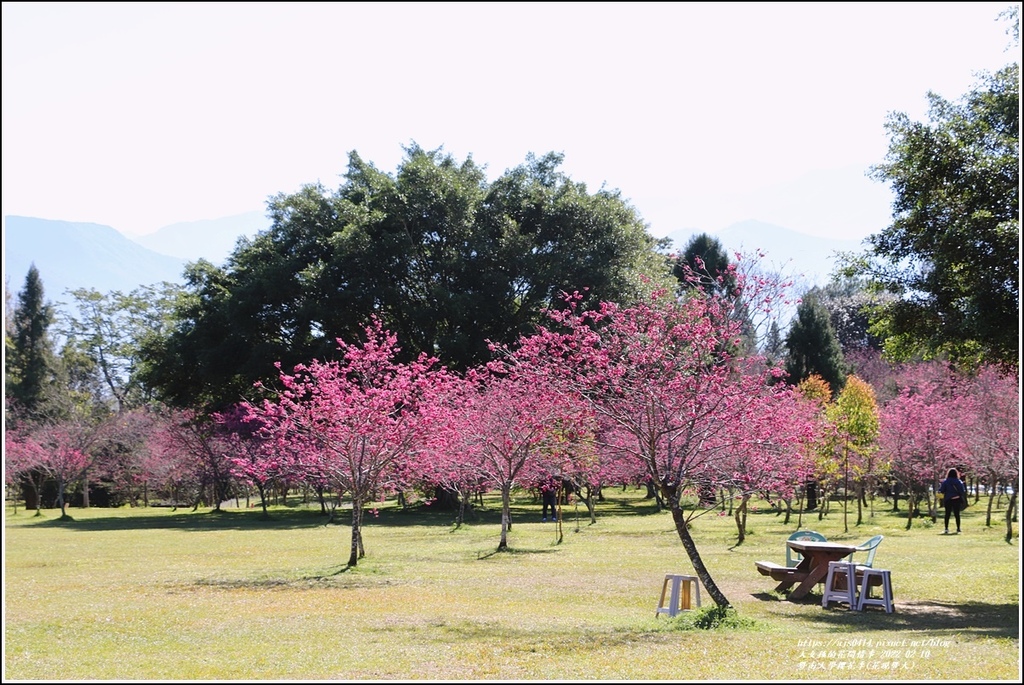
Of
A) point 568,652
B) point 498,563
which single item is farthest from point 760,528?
point 568,652

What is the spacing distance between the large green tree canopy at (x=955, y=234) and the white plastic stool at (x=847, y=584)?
3689 millimetres

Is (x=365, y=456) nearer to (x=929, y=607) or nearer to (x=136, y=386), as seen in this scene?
(x=929, y=607)

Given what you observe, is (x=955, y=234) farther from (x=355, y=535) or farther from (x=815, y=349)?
(x=815, y=349)

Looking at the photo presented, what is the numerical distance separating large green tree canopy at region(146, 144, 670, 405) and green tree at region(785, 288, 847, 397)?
41.4 ft

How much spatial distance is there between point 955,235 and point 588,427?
5.72 m

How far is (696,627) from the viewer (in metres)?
10.8

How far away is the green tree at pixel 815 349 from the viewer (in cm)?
4844

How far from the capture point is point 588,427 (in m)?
14.2

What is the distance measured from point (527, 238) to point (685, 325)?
80.8 feet

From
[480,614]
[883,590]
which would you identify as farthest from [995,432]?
[480,614]

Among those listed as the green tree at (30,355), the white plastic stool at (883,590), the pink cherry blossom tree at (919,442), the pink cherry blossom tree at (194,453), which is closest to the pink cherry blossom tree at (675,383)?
the white plastic stool at (883,590)

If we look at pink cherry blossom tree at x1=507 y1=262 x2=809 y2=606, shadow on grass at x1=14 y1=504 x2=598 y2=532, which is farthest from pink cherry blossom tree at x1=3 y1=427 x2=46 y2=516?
pink cherry blossom tree at x1=507 y1=262 x2=809 y2=606

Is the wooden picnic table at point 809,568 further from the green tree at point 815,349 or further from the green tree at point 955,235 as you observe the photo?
the green tree at point 815,349

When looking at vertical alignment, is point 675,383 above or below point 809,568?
above
